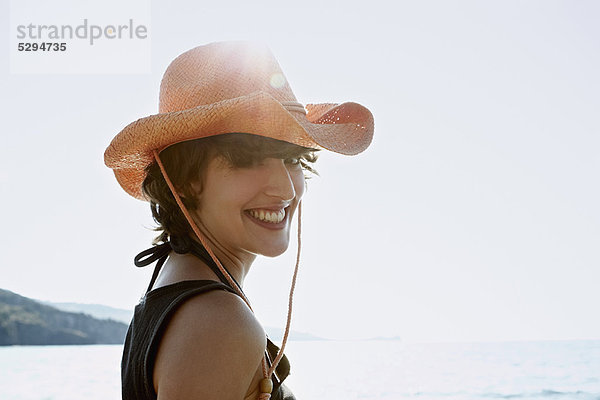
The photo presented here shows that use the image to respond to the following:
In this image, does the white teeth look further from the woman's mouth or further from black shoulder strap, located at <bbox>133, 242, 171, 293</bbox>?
black shoulder strap, located at <bbox>133, 242, 171, 293</bbox>

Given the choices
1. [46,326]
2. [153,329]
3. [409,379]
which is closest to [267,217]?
[153,329]

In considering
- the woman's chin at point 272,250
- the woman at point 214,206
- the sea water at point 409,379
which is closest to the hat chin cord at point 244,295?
the woman at point 214,206

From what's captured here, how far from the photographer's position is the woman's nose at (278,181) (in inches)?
55.2

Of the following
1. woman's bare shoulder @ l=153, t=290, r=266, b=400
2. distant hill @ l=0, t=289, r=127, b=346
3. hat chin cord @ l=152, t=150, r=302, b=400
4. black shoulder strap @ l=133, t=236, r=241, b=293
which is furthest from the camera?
distant hill @ l=0, t=289, r=127, b=346

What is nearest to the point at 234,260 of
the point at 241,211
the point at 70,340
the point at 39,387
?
the point at 241,211

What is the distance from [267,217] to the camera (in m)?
1.43

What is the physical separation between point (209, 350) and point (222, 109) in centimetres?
47

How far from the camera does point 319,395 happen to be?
701 inches

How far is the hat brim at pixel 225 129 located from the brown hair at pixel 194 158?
0.02 meters

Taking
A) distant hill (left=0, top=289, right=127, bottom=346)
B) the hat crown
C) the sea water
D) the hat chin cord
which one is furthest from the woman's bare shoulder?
distant hill (left=0, top=289, right=127, bottom=346)

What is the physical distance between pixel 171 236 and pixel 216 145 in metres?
0.23

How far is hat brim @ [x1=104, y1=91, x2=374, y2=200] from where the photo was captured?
1312mm

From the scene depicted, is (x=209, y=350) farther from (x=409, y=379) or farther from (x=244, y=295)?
(x=409, y=379)

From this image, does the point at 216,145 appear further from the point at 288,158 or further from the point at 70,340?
the point at 70,340
